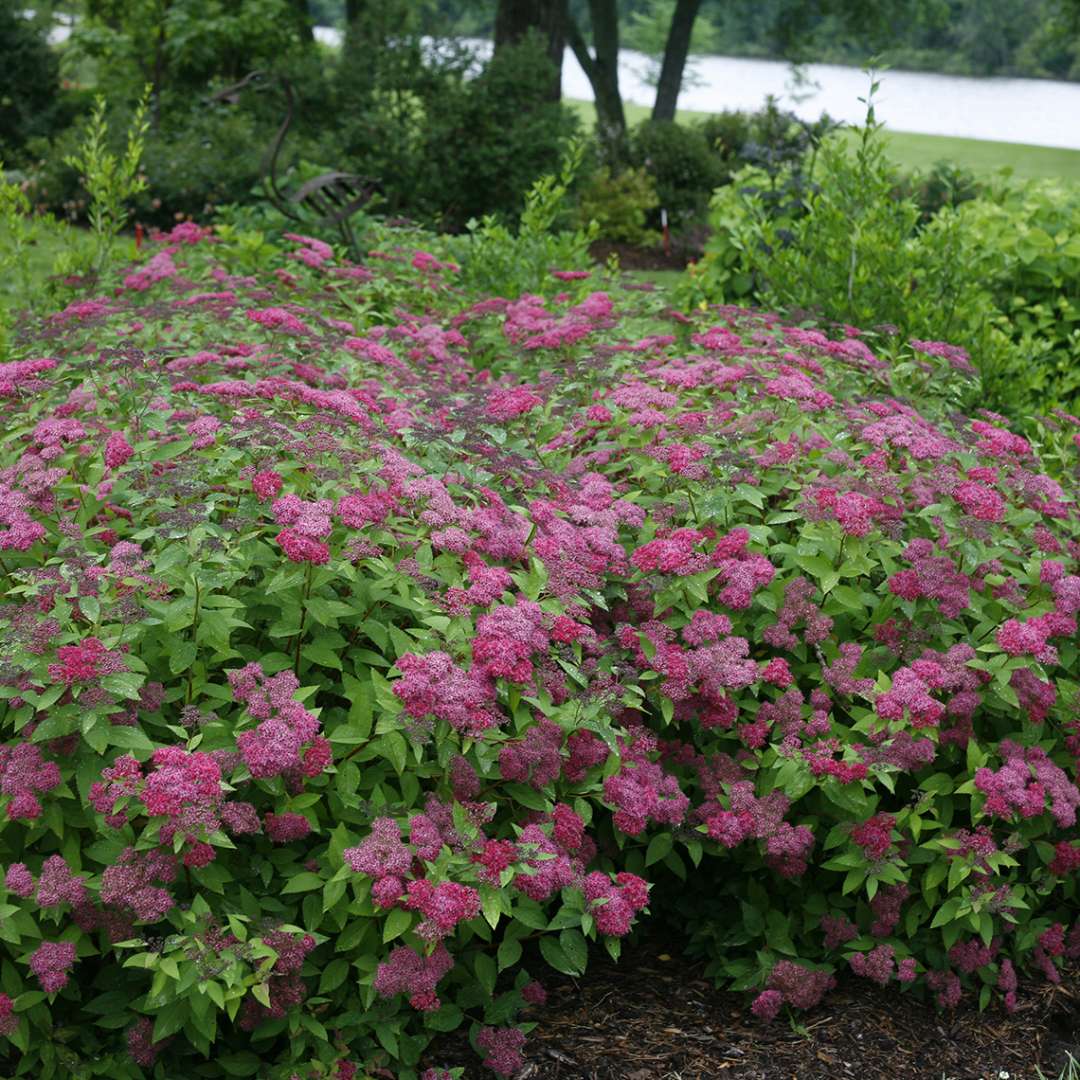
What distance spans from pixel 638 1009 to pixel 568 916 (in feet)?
1.85

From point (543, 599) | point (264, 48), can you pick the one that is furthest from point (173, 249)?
point (264, 48)

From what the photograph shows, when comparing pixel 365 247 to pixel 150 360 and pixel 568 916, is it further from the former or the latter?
pixel 568 916

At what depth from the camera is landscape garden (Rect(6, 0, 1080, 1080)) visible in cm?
240

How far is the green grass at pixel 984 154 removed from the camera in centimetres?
2622

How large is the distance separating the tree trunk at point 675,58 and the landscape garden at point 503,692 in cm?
1624

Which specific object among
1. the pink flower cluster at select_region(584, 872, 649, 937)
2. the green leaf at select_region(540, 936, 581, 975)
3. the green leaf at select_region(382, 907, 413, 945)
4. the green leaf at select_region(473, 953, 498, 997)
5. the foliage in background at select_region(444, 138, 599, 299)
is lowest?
the green leaf at select_region(473, 953, 498, 997)

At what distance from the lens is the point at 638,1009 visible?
3027 millimetres

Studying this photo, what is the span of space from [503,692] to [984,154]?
95.5 feet

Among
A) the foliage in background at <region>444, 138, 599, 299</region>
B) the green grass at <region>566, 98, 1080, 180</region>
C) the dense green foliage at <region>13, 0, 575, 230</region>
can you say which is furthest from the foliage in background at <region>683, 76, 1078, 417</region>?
the green grass at <region>566, 98, 1080, 180</region>

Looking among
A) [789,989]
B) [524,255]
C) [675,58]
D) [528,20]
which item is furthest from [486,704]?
[675,58]

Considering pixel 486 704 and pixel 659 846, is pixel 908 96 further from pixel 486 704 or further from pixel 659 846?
pixel 486 704

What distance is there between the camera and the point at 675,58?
19.8 metres

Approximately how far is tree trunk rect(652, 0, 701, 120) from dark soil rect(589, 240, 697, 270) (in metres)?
6.79

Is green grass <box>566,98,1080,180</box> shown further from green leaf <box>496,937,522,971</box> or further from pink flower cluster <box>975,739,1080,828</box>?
green leaf <box>496,937,522,971</box>
